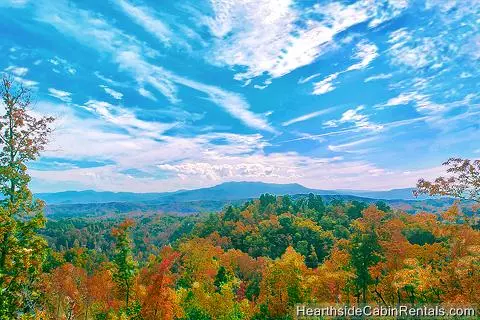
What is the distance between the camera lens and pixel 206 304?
30.0 m

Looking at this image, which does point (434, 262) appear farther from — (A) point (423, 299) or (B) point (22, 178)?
(B) point (22, 178)

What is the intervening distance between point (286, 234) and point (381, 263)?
233 feet

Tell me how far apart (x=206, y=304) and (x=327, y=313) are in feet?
35.1

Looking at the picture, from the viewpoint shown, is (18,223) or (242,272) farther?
(242,272)

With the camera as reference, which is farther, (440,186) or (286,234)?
(286,234)

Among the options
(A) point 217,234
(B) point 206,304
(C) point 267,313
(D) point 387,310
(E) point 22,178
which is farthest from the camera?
(A) point 217,234

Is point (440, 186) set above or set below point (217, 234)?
above

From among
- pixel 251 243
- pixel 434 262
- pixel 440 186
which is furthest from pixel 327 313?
pixel 251 243

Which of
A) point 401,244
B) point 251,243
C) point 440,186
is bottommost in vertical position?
point 251,243

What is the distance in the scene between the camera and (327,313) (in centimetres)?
2336

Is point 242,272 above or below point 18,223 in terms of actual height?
below

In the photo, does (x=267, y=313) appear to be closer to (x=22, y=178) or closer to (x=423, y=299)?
(x=423, y=299)

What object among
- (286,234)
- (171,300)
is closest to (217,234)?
(286,234)

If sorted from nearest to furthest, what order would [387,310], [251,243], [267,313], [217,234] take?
[387,310], [267,313], [251,243], [217,234]
